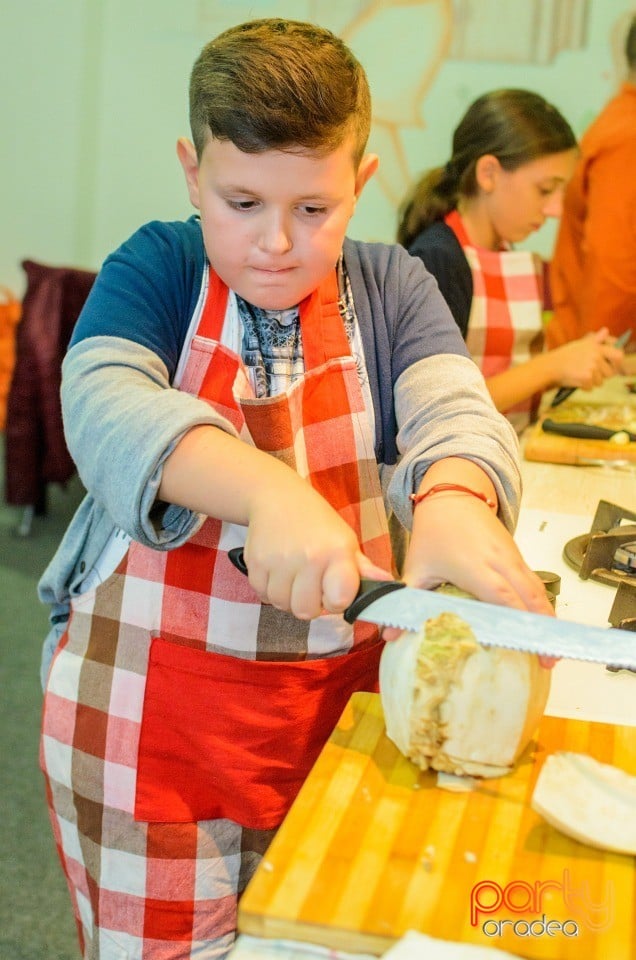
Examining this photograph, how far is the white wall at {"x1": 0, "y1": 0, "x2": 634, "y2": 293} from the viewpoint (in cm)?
395

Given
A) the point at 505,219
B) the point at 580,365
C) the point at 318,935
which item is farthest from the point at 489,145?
the point at 318,935

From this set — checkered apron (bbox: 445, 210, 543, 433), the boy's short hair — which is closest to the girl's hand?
checkered apron (bbox: 445, 210, 543, 433)

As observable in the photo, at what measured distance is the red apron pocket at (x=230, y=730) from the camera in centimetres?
109

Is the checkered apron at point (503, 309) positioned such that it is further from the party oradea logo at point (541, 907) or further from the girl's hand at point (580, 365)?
the party oradea logo at point (541, 907)

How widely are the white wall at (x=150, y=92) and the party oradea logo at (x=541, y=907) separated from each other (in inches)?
140

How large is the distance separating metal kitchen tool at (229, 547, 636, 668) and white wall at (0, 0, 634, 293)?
3.39 metres

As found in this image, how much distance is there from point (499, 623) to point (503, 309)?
153 centimetres

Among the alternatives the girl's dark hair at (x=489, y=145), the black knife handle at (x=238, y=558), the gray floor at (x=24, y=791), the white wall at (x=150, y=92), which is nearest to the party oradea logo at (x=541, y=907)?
the black knife handle at (x=238, y=558)

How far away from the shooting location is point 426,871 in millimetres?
769

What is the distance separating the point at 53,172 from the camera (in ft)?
15.0

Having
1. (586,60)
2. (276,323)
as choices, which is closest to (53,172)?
(586,60)

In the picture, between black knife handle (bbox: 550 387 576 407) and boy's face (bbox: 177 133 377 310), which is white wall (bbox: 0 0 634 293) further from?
boy's face (bbox: 177 133 377 310)

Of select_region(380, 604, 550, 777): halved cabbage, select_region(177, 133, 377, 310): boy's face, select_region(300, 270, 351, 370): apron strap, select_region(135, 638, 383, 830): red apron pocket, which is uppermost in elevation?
select_region(177, 133, 377, 310): boy's face

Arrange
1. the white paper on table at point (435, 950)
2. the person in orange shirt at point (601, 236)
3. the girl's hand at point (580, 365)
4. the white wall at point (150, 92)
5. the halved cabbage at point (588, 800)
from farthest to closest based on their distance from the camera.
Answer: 1. the white wall at point (150, 92)
2. the person in orange shirt at point (601, 236)
3. the girl's hand at point (580, 365)
4. the halved cabbage at point (588, 800)
5. the white paper on table at point (435, 950)
